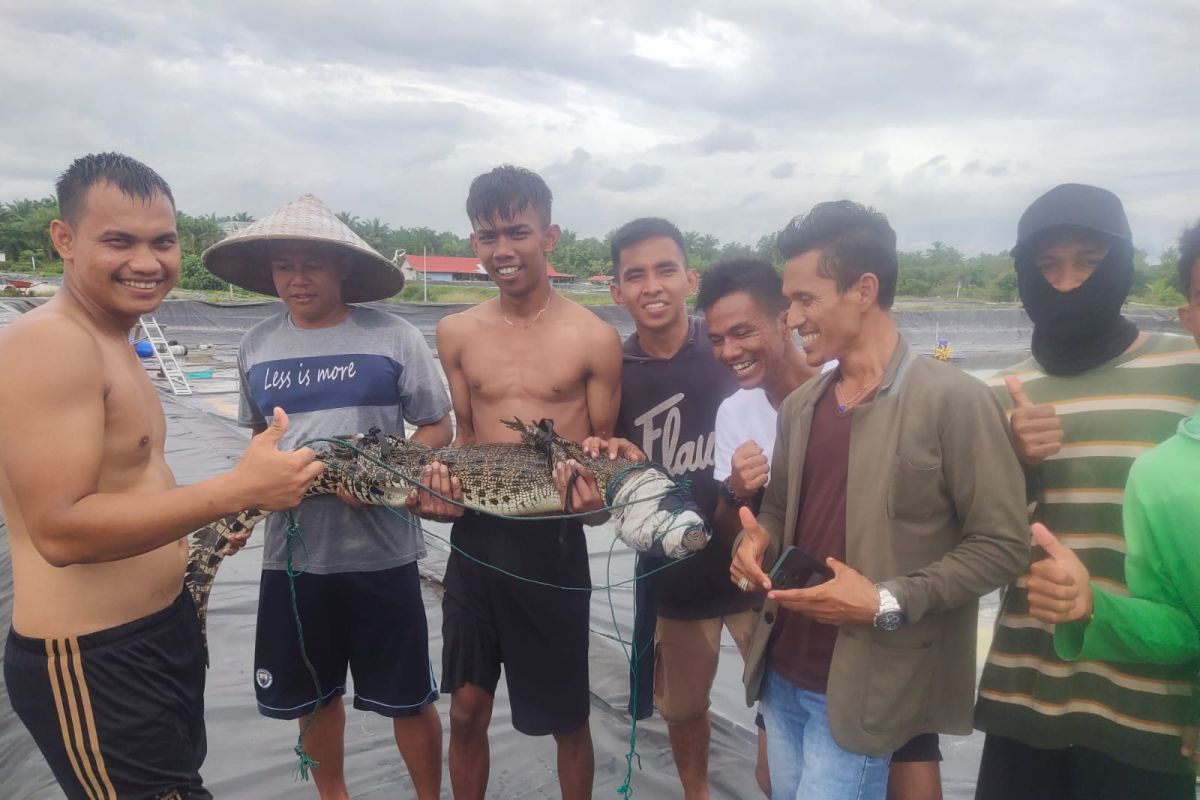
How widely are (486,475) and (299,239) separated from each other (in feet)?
4.34

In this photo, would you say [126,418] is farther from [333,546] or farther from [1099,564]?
[1099,564]

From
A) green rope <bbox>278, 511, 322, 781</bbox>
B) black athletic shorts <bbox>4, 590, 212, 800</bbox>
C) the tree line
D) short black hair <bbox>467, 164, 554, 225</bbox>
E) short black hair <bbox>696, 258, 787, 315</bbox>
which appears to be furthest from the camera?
the tree line

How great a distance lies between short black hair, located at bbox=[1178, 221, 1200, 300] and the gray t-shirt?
262 centimetres

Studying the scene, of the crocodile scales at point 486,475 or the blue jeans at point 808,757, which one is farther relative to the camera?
the crocodile scales at point 486,475

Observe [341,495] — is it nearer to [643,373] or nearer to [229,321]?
[643,373]

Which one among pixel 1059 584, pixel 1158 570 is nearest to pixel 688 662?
pixel 1059 584

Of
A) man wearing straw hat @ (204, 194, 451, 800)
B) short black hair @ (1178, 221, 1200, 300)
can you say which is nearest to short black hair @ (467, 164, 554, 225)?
man wearing straw hat @ (204, 194, 451, 800)

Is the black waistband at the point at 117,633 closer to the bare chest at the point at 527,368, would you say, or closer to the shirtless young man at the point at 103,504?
the shirtless young man at the point at 103,504

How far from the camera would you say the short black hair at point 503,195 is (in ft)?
10.3

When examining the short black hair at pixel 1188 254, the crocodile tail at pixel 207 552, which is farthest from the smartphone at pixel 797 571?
the crocodile tail at pixel 207 552

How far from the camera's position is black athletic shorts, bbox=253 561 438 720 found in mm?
3023

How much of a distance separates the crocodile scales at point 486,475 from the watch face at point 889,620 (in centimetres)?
90

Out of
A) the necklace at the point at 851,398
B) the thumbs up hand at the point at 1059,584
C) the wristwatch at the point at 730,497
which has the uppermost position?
the necklace at the point at 851,398

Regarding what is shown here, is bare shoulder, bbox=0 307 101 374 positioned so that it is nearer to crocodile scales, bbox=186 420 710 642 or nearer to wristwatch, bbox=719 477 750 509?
crocodile scales, bbox=186 420 710 642
